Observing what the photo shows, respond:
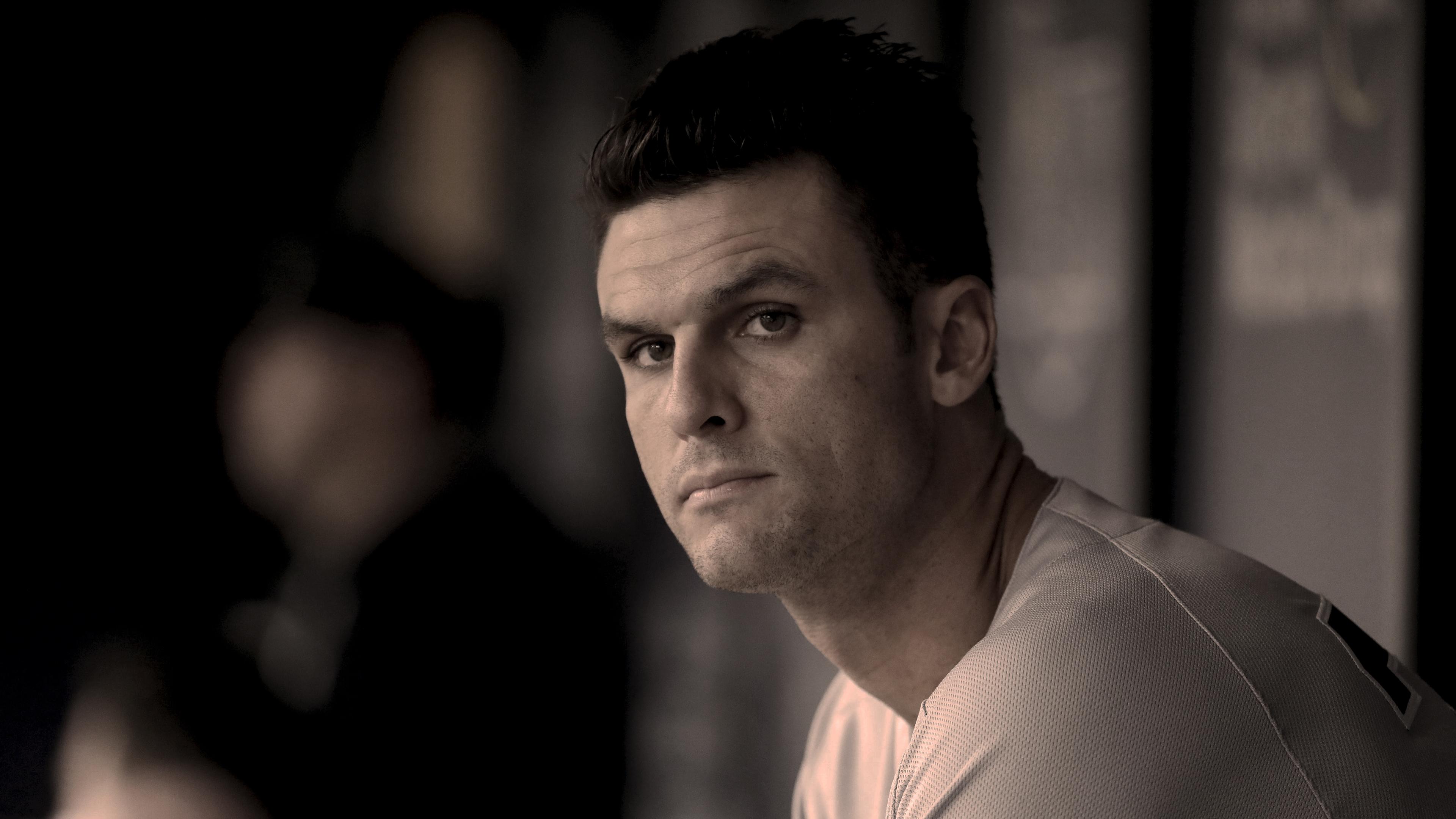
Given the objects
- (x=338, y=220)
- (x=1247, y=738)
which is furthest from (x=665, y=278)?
(x=338, y=220)

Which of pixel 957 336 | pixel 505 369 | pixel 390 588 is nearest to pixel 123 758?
pixel 390 588

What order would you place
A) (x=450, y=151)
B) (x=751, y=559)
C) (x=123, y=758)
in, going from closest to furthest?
1. (x=751, y=559)
2. (x=123, y=758)
3. (x=450, y=151)

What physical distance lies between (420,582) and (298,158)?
0.78m

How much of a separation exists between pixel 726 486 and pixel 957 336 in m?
0.25

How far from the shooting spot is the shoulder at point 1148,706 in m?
0.57

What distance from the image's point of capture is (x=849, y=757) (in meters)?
1.14

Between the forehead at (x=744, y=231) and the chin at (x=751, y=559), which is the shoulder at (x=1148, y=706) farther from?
the forehead at (x=744, y=231)

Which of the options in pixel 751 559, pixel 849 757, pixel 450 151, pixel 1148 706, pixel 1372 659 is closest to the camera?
pixel 1148 706

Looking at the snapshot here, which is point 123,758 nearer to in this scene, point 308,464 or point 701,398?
point 308,464

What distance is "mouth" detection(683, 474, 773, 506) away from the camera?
83 centimetres

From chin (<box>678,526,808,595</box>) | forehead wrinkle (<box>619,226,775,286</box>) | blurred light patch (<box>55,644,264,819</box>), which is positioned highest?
forehead wrinkle (<box>619,226,775,286</box>)

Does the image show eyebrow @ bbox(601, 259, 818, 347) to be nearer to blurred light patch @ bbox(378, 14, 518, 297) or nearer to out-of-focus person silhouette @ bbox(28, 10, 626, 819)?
out-of-focus person silhouette @ bbox(28, 10, 626, 819)

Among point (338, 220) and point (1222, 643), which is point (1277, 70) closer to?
point (1222, 643)

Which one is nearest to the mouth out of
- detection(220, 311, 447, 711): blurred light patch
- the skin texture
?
the skin texture
